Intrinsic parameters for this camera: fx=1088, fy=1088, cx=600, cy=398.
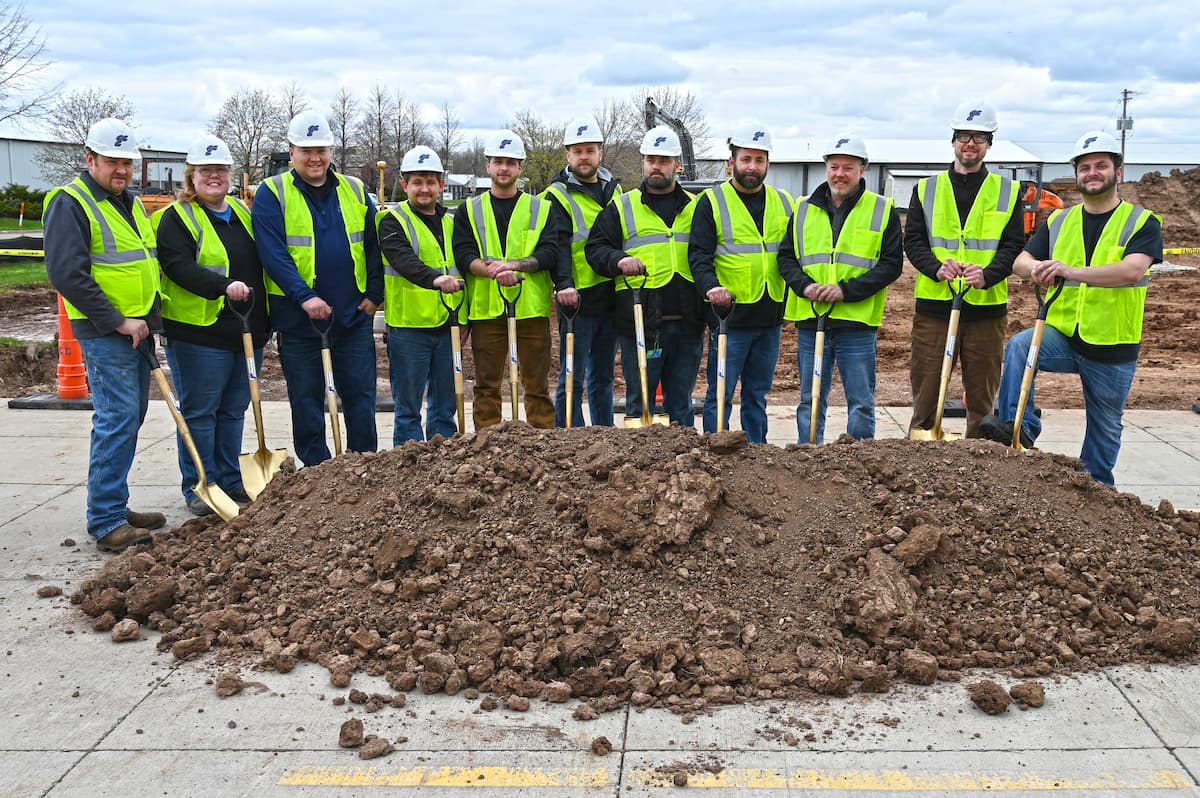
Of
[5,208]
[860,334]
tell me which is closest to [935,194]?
[860,334]

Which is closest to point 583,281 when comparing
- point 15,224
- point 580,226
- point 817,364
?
point 580,226

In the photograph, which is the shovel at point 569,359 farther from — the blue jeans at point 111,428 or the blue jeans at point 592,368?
the blue jeans at point 111,428

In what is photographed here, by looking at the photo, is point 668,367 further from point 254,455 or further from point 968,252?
point 254,455

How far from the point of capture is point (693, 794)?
3.57 metres

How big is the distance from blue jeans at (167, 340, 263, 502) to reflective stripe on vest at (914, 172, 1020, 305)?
14.0ft

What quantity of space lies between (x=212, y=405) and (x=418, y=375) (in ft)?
4.14

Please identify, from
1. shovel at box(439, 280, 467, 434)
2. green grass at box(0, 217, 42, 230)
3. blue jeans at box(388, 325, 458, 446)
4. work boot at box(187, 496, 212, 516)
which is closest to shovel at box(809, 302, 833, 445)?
shovel at box(439, 280, 467, 434)

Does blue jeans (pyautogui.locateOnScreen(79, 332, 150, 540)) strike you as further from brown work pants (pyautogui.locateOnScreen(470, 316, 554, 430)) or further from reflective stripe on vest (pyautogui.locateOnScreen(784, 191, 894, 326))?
reflective stripe on vest (pyautogui.locateOnScreen(784, 191, 894, 326))

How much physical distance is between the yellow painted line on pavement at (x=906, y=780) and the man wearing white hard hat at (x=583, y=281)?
3702 millimetres

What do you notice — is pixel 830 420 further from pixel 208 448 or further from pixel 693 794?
pixel 693 794

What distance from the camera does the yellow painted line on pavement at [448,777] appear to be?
365cm

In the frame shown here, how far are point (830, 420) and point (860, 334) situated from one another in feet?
8.51

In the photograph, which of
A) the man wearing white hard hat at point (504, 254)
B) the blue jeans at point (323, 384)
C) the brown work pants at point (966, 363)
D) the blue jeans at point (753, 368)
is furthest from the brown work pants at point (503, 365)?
the brown work pants at point (966, 363)

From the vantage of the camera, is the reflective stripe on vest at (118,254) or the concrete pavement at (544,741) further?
the reflective stripe on vest at (118,254)
